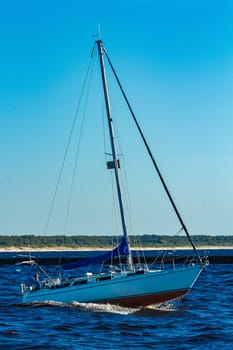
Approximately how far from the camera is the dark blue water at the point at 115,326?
1135 inches

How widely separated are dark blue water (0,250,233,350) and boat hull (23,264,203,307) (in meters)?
0.51

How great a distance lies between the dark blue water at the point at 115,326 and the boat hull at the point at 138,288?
0.51 m

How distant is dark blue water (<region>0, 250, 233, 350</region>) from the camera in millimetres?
28828

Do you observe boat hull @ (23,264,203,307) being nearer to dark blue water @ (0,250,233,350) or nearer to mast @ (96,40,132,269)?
dark blue water @ (0,250,233,350)

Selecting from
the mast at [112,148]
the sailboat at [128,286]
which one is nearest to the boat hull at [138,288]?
the sailboat at [128,286]

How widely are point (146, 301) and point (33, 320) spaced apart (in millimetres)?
6806

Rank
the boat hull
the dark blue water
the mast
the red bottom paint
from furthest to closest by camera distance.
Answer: the mast
the red bottom paint
the boat hull
the dark blue water

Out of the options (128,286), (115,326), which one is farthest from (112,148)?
(115,326)

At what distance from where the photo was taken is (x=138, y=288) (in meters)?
38.1

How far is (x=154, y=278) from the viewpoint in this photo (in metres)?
38.0

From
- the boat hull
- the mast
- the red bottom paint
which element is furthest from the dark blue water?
the mast

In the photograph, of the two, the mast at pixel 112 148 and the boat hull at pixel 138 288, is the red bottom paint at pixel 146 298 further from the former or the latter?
the mast at pixel 112 148

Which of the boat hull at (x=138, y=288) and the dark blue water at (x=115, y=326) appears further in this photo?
the boat hull at (x=138, y=288)

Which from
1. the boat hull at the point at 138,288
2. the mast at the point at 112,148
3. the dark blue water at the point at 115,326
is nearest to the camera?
the dark blue water at the point at 115,326
